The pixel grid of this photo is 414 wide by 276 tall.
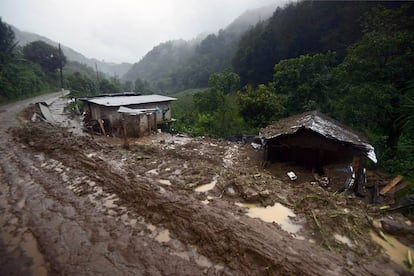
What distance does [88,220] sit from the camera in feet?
20.1

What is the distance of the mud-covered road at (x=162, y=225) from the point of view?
446 centimetres

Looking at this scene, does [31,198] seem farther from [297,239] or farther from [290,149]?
[290,149]

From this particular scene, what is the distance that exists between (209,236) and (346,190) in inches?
260

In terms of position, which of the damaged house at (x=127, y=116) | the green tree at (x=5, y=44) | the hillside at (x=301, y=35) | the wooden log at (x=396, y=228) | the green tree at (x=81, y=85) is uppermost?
the hillside at (x=301, y=35)

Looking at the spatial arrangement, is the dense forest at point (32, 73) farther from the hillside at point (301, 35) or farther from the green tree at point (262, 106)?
the hillside at point (301, 35)

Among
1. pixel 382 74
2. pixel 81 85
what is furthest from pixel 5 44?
pixel 382 74

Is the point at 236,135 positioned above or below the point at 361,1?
below

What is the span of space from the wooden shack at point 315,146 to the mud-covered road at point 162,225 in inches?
168

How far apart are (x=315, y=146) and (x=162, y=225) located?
27.6 feet

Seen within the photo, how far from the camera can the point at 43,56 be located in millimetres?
42812

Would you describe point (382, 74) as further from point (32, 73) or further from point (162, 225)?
point (32, 73)

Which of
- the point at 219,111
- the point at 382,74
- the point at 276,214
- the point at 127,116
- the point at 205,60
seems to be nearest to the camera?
the point at 276,214

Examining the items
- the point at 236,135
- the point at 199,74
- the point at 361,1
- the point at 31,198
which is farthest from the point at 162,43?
the point at 31,198

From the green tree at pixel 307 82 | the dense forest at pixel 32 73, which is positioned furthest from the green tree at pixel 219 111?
the dense forest at pixel 32 73
